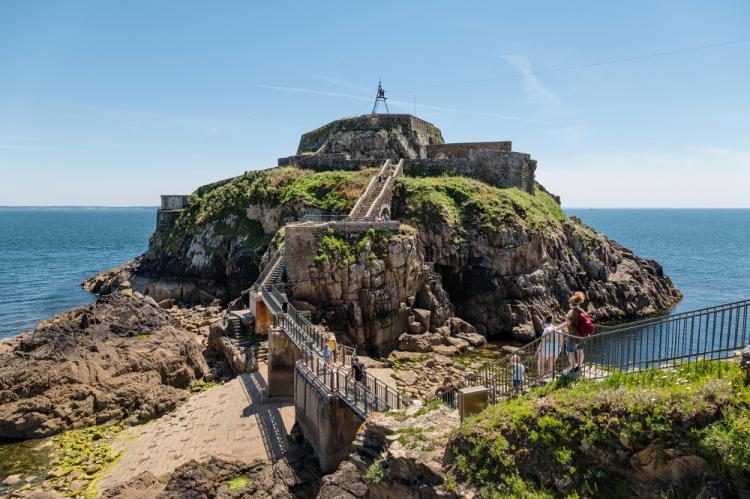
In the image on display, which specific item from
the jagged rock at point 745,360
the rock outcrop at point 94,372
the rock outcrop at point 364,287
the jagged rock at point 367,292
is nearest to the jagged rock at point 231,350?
the rock outcrop at point 94,372

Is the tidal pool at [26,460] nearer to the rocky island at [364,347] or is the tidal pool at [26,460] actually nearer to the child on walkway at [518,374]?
the rocky island at [364,347]

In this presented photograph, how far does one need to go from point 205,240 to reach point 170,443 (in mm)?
28070

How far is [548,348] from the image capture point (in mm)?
10719

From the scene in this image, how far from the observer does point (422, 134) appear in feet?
166

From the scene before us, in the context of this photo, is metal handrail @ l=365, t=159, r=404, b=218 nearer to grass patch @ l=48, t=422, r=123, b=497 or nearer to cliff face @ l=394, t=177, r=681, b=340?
cliff face @ l=394, t=177, r=681, b=340

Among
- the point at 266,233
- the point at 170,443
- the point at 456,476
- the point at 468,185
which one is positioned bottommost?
the point at 170,443

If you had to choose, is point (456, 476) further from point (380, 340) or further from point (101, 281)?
point (101, 281)

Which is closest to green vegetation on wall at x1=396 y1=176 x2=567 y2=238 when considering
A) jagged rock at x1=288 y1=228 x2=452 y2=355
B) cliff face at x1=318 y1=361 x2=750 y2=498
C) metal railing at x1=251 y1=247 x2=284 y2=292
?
jagged rock at x1=288 y1=228 x2=452 y2=355

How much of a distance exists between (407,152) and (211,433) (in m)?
34.4

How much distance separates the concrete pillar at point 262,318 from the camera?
26594mm

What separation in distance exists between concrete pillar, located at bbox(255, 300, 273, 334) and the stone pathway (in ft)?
15.1

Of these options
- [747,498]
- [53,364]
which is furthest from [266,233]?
[747,498]

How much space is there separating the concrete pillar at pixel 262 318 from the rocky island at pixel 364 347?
0.14 meters

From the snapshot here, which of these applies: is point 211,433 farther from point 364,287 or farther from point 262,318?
point 364,287
